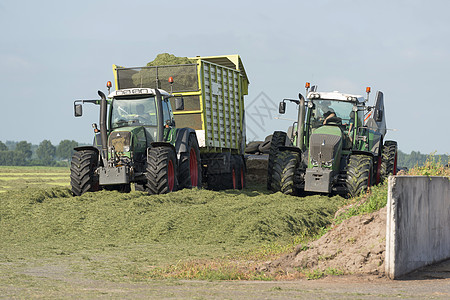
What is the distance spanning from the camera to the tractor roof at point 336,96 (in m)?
19.1

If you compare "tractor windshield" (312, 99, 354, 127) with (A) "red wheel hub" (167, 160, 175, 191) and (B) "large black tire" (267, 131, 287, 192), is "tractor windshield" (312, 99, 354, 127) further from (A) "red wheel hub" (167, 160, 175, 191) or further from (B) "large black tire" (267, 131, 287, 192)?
(A) "red wheel hub" (167, 160, 175, 191)

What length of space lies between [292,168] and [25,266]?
30.6ft

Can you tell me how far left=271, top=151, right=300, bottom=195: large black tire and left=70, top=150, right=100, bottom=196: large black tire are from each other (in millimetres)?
4629

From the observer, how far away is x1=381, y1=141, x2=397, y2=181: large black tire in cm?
2081

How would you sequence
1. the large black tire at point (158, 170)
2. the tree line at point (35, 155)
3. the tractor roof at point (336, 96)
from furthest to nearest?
the tree line at point (35, 155) → the tractor roof at point (336, 96) → the large black tire at point (158, 170)

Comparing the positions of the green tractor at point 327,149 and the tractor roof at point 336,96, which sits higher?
the tractor roof at point 336,96

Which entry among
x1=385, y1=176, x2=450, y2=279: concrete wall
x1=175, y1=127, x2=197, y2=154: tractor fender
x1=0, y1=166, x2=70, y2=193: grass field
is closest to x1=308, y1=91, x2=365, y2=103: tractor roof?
x1=175, y1=127, x2=197, y2=154: tractor fender

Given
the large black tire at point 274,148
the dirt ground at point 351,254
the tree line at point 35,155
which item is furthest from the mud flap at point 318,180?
the tree line at point 35,155

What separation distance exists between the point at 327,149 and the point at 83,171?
6.07 meters

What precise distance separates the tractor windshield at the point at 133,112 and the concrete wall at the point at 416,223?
823 cm

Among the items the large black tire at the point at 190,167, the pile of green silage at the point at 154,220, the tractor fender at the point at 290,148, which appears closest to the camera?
the pile of green silage at the point at 154,220

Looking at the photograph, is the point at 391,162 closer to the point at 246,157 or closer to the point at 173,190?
the point at 246,157

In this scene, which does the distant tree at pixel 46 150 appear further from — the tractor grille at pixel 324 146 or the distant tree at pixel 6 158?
the tractor grille at pixel 324 146

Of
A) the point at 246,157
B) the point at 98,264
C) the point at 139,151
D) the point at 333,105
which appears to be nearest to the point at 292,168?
the point at 333,105
